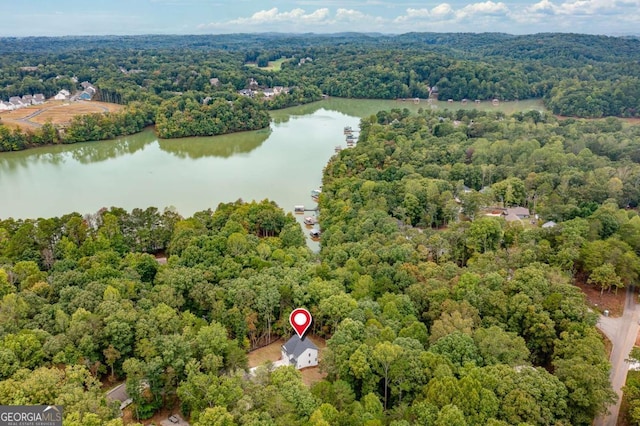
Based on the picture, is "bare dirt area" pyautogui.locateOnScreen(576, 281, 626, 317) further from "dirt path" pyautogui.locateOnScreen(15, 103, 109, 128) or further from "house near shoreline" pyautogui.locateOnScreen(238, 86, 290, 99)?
"house near shoreline" pyautogui.locateOnScreen(238, 86, 290, 99)

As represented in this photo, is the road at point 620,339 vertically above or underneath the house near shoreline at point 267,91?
underneath

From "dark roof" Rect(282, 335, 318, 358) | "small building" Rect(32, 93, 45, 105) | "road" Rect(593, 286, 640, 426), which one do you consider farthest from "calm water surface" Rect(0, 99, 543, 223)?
"small building" Rect(32, 93, 45, 105)

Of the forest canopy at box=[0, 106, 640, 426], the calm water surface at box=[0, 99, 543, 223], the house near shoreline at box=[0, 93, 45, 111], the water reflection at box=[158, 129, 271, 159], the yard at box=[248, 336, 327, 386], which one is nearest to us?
the forest canopy at box=[0, 106, 640, 426]

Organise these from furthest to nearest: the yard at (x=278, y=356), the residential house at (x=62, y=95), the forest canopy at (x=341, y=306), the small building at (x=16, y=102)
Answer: the residential house at (x=62, y=95) < the small building at (x=16, y=102) < the yard at (x=278, y=356) < the forest canopy at (x=341, y=306)

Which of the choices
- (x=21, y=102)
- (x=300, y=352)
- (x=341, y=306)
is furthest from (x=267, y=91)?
(x=300, y=352)

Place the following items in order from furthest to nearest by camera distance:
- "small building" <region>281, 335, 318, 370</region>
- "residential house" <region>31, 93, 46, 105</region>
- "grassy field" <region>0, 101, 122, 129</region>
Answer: "residential house" <region>31, 93, 46, 105</region> → "grassy field" <region>0, 101, 122, 129</region> → "small building" <region>281, 335, 318, 370</region>

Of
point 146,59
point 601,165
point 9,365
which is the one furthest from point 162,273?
point 146,59

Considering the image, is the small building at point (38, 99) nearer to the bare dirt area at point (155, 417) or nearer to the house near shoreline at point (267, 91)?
the house near shoreline at point (267, 91)

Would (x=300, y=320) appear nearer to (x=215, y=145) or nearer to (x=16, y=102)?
(x=215, y=145)

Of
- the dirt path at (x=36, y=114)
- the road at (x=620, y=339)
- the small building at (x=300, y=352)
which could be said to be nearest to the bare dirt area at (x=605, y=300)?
the road at (x=620, y=339)
